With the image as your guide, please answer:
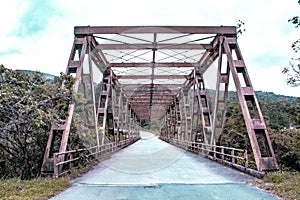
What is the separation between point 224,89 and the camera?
1110cm

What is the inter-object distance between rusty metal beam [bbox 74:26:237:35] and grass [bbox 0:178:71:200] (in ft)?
19.0

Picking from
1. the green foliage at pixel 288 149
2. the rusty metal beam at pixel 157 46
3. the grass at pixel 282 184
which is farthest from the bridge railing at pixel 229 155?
the rusty metal beam at pixel 157 46

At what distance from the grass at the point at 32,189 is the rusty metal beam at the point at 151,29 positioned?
19.0 ft

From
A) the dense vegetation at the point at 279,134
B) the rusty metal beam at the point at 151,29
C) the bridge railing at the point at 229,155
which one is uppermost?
the rusty metal beam at the point at 151,29

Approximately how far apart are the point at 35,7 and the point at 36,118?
3.64 m

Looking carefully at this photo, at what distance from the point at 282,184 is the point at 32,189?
16.6 ft

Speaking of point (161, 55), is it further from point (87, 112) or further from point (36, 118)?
point (36, 118)

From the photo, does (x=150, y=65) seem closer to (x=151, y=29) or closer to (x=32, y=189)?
(x=151, y=29)

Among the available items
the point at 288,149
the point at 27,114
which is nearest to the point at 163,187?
the point at 27,114

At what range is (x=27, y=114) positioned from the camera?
20.2 ft

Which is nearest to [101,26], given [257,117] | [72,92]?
[72,92]

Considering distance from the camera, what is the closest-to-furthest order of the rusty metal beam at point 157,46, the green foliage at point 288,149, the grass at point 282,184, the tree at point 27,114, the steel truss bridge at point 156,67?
the grass at point 282,184, the tree at point 27,114, the steel truss bridge at point 156,67, the green foliage at point 288,149, the rusty metal beam at point 157,46

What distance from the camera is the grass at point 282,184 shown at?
204 inches

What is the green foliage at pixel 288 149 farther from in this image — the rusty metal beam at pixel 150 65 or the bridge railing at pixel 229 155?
the rusty metal beam at pixel 150 65
